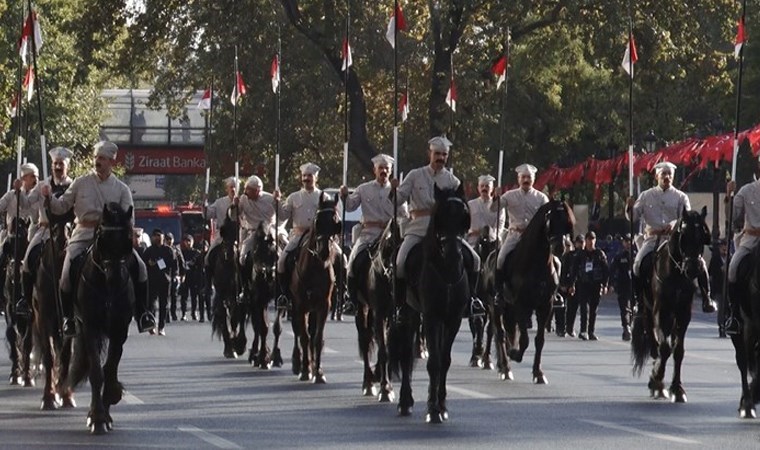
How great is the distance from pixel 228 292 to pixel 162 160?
2546 inches

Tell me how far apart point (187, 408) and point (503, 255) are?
5.68m

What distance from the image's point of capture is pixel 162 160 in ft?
305

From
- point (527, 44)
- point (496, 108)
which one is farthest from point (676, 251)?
point (527, 44)

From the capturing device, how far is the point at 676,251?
21.1 m

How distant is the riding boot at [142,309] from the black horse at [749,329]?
497 cm

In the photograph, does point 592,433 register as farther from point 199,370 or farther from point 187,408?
point 199,370

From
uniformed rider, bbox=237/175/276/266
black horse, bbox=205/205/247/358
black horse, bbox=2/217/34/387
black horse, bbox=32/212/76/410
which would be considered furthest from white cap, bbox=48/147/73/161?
black horse, bbox=205/205/247/358

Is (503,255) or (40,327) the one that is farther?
(503,255)

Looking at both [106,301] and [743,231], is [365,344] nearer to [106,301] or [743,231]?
[743,231]

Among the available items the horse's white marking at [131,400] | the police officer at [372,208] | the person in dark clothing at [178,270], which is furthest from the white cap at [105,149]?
the person in dark clothing at [178,270]

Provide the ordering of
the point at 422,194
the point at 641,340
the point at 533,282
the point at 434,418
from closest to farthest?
the point at 434,418
the point at 422,194
the point at 641,340
the point at 533,282

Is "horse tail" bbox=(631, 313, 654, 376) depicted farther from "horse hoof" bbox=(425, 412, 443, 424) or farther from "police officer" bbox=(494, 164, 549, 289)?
"horse hoof" bbox=(425, 412, 443, 424)

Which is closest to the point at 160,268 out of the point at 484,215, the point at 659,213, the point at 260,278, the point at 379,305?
the point at 484,215

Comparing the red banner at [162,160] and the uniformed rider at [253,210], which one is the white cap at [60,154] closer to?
the uniformed rider at [253,210]
